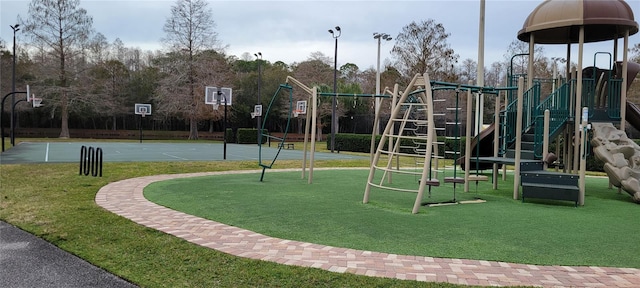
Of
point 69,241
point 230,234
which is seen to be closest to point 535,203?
point 230,234

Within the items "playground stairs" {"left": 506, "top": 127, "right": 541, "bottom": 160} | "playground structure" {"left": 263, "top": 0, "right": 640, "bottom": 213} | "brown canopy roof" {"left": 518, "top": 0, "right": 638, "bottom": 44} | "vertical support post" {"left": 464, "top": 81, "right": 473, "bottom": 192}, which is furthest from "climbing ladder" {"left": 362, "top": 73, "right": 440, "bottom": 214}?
"brown canopy roof" {"left": 518, "top": 0, "right": 638, "bottom": 44}

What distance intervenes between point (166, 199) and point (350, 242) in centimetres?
395

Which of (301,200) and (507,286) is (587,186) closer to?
(301,200)

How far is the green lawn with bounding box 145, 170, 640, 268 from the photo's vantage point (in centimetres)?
450

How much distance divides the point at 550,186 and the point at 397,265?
494 centimetres

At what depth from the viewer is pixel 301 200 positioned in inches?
289

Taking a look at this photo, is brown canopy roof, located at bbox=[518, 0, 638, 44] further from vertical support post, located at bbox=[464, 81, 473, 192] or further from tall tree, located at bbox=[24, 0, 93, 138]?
tall tree, located at bbox=[24, 0, 93, 138]

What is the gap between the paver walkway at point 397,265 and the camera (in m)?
3.60

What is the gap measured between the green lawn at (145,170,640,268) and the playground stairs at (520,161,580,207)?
187 millimetres

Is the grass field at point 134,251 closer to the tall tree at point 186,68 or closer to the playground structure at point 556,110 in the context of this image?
the playground structure at point 556,110

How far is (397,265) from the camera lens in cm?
390

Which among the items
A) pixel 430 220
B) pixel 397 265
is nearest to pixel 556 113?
pixel 430 220

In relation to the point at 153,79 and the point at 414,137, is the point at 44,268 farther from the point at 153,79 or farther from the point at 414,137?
the point at 153,79

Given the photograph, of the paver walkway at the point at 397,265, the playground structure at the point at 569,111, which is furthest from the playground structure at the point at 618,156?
the paver walkway at the point at 397,265
